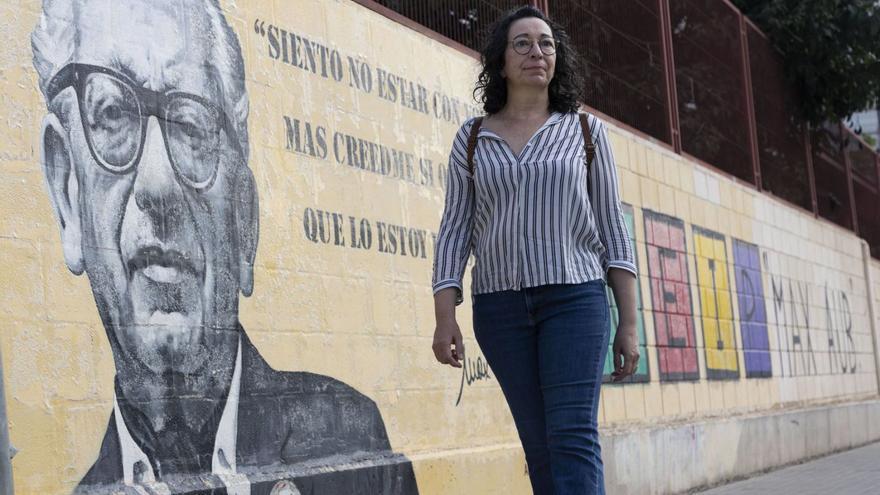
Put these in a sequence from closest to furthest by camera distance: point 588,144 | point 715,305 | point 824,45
Answer: point 588,144
point 715,305
point 824,45

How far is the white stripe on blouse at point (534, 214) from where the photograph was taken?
14.0ft

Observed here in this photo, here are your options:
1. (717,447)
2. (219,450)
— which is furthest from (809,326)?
(219,450)

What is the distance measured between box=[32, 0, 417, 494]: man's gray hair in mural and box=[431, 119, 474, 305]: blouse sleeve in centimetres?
129

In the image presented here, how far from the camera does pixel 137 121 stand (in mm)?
5281

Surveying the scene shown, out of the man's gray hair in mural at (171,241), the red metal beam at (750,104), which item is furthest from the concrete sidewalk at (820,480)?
the man's gray hair in mural at (171,241)

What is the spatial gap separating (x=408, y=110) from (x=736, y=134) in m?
7.75

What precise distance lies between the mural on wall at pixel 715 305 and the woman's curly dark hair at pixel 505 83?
25.1 feet

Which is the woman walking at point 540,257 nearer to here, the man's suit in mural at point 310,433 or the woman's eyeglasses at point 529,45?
the woman's eyeglasses at point 529,45

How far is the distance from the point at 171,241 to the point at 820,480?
22.8ft

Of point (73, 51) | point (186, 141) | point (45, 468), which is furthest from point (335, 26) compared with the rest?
point (45, 468)

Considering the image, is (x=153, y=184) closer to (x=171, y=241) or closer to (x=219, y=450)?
(x=171, y=241)

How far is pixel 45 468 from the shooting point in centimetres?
460

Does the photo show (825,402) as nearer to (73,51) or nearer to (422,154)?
(422,154)

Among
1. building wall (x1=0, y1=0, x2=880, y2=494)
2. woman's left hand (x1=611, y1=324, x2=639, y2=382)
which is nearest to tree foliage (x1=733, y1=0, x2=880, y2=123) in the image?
building wall (x1=0, y1=0, x2=880, y2=494)
